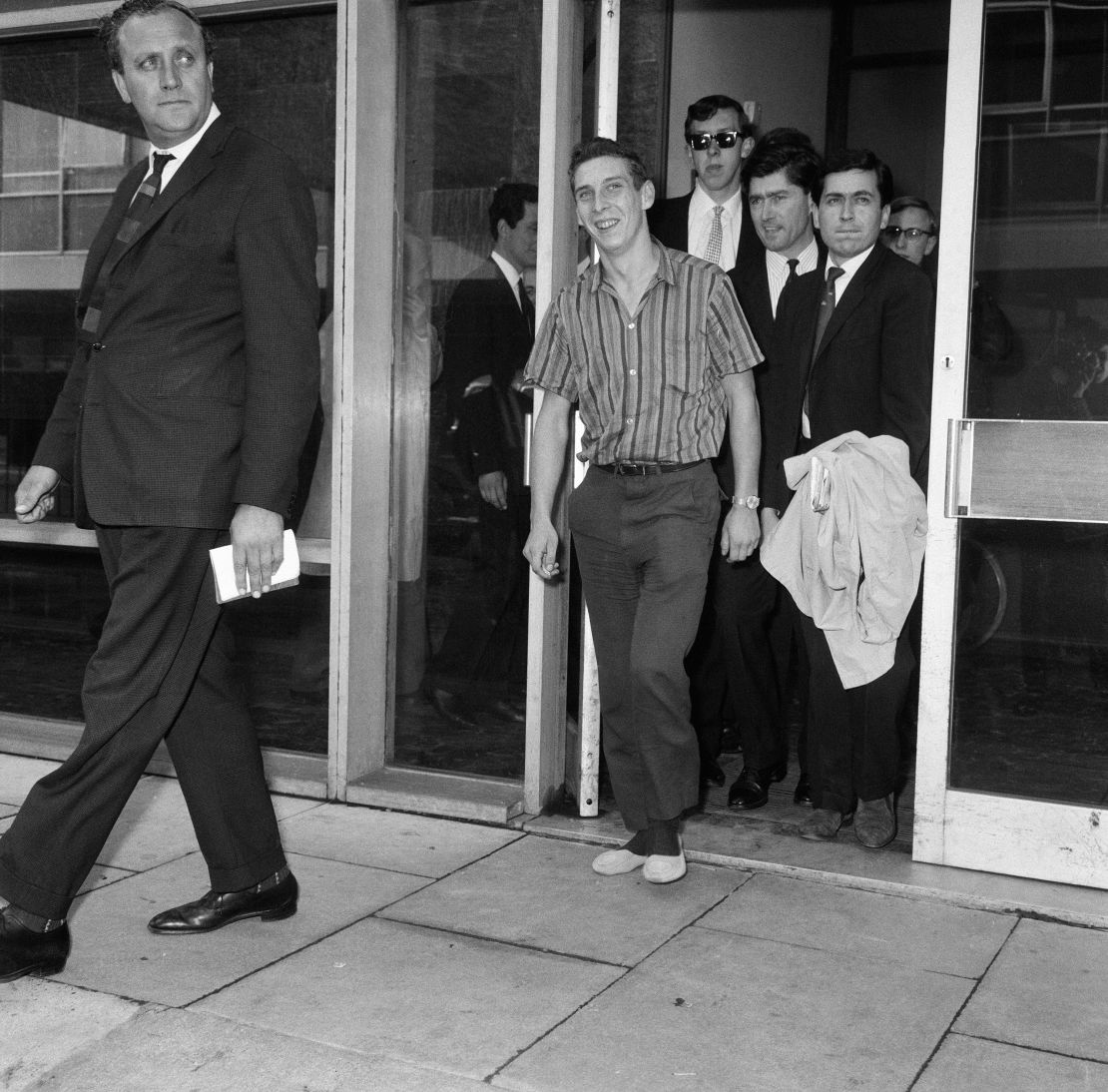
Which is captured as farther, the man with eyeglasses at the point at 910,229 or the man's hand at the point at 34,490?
the man with eyeglasses at the point at 910,229

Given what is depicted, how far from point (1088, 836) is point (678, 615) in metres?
1.20

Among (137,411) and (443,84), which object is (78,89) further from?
(137,411)

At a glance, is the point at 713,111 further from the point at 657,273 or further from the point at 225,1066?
the point at 225,1066

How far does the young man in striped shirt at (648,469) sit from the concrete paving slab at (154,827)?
3.91 ft

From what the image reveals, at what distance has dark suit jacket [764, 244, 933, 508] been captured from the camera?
396 cm

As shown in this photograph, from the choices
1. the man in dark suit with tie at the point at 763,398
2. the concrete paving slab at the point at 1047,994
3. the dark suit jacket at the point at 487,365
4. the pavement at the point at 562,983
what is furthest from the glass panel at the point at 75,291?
the concrete paving slab at the point at 1047,994

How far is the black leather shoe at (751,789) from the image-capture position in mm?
4352

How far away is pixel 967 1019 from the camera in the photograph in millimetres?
2893

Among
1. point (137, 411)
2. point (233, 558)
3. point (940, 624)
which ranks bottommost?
point (940, 624)

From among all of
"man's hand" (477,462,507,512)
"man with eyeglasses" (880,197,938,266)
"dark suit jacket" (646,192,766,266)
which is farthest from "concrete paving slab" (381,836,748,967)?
"man with eyeglasses" (880,197,938,266)

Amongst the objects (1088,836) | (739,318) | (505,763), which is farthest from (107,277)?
(1088,836)

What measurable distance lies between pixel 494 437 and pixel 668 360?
1014 millimetres

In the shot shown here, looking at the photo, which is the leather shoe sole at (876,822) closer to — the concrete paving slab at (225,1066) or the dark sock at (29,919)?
the concrete paving slab at (225,1066)

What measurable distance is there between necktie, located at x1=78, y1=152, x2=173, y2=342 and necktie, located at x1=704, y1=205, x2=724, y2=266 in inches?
78.4
